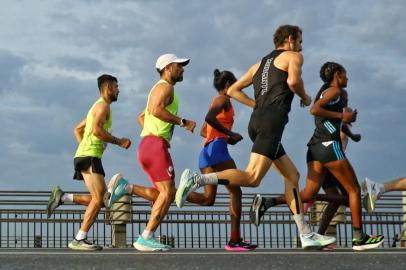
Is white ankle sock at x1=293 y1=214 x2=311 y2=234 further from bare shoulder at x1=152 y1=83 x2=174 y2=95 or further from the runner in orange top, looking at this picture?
bare shoulder at x1=152 y1=83 x2=174 y2=95

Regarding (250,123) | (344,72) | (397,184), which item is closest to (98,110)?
(250,123)

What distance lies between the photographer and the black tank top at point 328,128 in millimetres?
7855

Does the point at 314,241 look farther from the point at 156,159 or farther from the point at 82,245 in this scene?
the point at 82,245

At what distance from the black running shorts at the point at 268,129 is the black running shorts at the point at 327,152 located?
44.4 inches

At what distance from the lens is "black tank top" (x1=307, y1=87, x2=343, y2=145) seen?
7.86 metres

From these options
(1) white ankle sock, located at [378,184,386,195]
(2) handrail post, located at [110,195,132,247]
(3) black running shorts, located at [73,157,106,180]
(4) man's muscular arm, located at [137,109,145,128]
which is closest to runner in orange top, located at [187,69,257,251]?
(4) man's muscular arm, located at [137,109,145,128]

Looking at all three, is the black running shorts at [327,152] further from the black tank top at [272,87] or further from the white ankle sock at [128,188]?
the white ankle sock at [128,188]

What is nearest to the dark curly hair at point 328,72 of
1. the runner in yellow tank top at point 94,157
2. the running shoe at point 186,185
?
the running shoe at point 186,185

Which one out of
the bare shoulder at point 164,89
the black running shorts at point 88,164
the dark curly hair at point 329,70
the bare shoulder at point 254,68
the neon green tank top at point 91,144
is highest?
the dark curly hair at point 329,70

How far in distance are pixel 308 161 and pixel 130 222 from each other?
18.7ft

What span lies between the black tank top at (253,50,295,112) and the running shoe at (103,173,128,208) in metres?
2.40

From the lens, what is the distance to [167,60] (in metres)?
8.05

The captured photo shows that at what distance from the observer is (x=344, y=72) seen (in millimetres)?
8211

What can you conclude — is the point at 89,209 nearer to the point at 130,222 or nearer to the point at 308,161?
the point at 308,161
